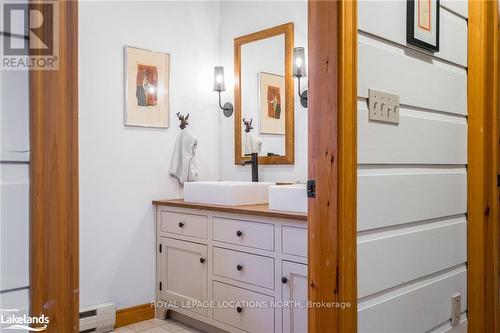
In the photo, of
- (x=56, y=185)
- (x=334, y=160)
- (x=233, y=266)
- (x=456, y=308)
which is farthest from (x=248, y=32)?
(x=56, y=185)

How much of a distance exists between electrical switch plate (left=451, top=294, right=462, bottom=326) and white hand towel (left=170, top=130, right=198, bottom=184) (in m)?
2.11

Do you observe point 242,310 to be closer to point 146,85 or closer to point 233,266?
point 233,266

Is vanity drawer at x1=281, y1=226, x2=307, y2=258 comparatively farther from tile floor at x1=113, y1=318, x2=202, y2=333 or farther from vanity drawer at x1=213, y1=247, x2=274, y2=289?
tile floor at x1=113, y1=318, x2=202, y2=333

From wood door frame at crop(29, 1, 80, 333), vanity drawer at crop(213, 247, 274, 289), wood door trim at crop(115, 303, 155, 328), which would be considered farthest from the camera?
→ wood door trim at crop(115, 303, 155, 328)

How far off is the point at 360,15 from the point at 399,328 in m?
1.15

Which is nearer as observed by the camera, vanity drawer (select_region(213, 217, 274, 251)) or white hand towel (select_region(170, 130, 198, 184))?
vanity drawer (select_region(213, 217, 274, 251))

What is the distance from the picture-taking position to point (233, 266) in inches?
103

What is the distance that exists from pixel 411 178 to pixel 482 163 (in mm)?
531

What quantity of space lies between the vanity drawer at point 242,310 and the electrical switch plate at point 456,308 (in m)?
0.95

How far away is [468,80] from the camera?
6.37 ft

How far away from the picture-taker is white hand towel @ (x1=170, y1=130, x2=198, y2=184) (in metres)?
3.35

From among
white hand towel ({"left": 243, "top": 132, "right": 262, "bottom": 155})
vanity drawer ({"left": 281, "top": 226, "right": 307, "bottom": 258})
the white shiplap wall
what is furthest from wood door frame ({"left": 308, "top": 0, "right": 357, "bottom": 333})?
white hand towel ({"left": 243, "top": 132, "right": 262, "bottom": 155})

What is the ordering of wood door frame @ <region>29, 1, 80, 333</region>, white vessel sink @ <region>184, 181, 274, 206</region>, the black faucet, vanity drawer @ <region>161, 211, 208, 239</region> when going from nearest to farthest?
wood door frame @ <region>29, 1, 80, 333</region>, white vessel sink @ <region>184, 181, 274, 206</region>, vanity drawer @ <region>161, 211, 208, 239</region>, the black faucet

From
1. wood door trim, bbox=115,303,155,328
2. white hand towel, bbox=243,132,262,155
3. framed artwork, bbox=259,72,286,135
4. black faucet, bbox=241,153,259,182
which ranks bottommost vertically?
wood door trim, bbox=115,303,155,328
